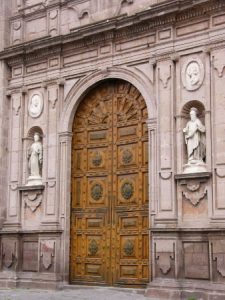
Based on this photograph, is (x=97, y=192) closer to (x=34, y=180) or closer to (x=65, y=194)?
(x=65, y=194)

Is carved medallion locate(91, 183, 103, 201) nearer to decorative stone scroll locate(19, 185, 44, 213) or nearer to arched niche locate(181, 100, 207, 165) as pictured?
decorative stone scroll locate(19, 185, 44, 213)

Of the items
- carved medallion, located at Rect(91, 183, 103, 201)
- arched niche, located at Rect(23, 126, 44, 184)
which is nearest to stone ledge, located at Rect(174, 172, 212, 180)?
carved medallion, located at Rect(91, 183, 103, 201)

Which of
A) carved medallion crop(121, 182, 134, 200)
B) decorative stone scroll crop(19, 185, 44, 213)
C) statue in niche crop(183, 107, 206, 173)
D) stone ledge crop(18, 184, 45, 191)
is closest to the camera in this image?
statue in niche crop(183, 107, 206, 173)

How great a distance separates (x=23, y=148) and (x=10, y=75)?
2395mm

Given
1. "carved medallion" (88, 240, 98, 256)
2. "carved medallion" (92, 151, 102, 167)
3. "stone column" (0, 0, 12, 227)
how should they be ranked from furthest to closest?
1. "stone column" (0, 0, 12, 227)
2. "carved medallion" (92, 151, 102, 167)
3. "carved medallion" (88, 240, 98, 256)

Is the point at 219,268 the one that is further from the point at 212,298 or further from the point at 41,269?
the point at 41,269

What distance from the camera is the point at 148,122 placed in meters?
14.8

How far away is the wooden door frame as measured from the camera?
14742 millimetres

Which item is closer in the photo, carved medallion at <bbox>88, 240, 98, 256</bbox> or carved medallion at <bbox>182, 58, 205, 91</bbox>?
carved medallion at <bbox>182, 58, 205, 91</bbox>

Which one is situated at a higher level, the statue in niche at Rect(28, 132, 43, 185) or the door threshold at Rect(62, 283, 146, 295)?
the statue in niche at Rect(28, 132, 43, 185)

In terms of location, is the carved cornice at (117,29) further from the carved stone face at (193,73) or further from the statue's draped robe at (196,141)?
the statue's draped robe at (196,141)

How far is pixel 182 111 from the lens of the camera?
1429 centimetres

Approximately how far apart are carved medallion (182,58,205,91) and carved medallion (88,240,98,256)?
15.6ft

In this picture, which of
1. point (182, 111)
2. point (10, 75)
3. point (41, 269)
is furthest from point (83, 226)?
point (10, 75)
